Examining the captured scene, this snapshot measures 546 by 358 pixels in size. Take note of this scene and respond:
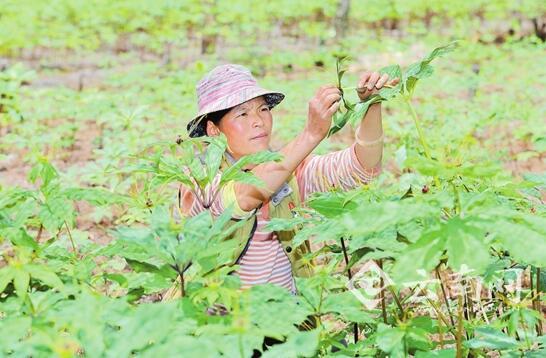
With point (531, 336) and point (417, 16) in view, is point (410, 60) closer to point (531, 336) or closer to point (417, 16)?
point (417, 16)

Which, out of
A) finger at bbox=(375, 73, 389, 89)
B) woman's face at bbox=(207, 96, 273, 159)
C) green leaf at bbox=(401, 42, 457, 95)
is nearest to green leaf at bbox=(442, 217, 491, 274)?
green leaf at bbox=(401, 42, 457, 95)

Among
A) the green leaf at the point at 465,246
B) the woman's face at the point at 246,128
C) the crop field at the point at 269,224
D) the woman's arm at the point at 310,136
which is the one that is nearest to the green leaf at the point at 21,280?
the crop field at the point at 269,224

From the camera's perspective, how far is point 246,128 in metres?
2.28

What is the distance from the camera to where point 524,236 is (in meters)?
1.01

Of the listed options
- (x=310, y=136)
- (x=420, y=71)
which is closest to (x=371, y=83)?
(x=310, y=136)

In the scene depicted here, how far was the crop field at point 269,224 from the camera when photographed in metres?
1.03

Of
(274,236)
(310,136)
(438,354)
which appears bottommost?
(274,236)

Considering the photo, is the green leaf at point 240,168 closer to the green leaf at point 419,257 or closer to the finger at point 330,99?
the finger at point 330,99

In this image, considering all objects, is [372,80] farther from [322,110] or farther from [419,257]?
[419,257]

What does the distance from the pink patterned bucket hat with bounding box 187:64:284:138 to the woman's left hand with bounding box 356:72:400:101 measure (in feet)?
1.53

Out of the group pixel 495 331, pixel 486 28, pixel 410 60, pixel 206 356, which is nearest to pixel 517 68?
pixel 410 60

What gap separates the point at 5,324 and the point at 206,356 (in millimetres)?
340

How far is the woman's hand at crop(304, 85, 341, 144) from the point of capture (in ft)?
6.22

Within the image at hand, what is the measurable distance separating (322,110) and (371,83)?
16cm
